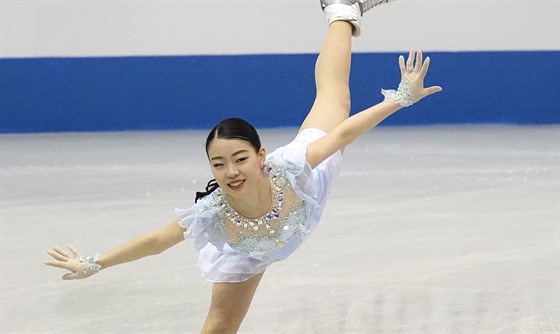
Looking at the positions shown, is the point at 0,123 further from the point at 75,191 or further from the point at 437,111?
the point at 437,111

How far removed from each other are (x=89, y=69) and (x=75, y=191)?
2308 millimetres

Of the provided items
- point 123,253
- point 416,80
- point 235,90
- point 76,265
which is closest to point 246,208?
point 123,253

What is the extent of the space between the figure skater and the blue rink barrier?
15.8 feet

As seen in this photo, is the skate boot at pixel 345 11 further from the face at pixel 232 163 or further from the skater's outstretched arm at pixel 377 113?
the face at pixel 232 163

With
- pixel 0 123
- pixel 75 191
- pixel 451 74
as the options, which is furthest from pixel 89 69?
pixel 451 74

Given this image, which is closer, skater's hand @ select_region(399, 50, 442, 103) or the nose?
the nose

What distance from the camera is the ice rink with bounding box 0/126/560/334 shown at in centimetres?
356

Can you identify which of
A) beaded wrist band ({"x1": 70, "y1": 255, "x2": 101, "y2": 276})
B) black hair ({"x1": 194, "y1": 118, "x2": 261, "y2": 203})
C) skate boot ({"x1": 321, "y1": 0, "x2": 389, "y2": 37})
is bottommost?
beaded wrist band ({"x1": 70, "y1": 255, "x2": 101, "y2": 276})

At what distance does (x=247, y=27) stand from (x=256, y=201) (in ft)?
16.9

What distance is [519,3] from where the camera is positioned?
7902 mm

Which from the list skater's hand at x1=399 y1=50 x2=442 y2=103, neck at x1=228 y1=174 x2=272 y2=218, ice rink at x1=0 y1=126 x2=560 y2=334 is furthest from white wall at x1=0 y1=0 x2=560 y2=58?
neck at x1=228 y1=174 x2=272 y2=218

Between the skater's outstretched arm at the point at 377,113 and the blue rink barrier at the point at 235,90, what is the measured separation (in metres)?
5.01

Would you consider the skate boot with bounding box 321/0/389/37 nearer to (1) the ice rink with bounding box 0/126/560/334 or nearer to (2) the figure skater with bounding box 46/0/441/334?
(2) the figure skater with bounding box 46/0/441/334

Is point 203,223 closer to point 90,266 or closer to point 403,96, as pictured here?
point 90,266
